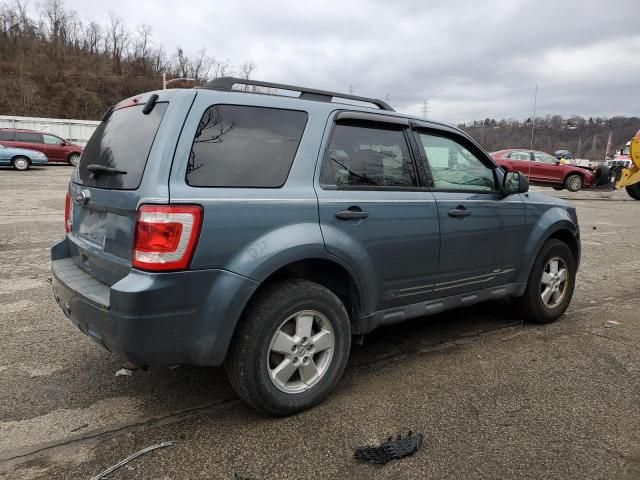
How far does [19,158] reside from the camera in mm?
22078

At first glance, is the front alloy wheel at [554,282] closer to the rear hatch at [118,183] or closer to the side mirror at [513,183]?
the side mirror at [513,183]

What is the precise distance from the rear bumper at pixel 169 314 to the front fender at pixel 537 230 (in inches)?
104

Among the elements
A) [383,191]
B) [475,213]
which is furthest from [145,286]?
[475,213]

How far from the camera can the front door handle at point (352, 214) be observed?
9.84ft

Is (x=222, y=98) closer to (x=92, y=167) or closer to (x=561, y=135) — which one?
(x=92, y=167)

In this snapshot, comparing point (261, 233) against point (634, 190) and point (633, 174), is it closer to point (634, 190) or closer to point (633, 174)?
point (633, 174)

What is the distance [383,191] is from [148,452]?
2.01m

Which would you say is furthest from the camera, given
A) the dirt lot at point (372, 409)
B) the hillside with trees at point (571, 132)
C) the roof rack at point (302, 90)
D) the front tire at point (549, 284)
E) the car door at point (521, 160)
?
the hillside with trees at point (571, 132)

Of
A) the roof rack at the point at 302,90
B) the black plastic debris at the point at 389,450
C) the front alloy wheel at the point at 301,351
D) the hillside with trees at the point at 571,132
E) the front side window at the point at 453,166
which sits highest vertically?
the hillside with trees at the point at 571,132

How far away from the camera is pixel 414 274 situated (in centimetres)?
345

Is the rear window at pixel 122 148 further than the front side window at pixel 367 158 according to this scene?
No

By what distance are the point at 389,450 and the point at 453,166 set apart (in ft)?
7.23

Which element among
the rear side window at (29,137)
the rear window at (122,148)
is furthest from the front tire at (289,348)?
the rear side window at (29,137)

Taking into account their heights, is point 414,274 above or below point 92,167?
below
